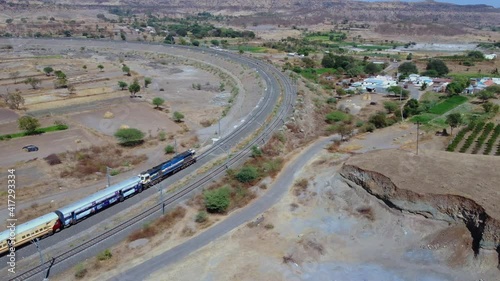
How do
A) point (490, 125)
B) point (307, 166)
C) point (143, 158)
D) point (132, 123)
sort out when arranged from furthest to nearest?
point (132, 123) → point (490, 125) → point (143, 158) → point (307, 166)

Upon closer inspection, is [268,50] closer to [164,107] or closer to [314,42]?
[314,42]

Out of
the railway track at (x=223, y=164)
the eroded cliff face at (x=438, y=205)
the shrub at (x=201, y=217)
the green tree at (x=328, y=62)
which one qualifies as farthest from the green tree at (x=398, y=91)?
the shrub at (x=201, y=217)

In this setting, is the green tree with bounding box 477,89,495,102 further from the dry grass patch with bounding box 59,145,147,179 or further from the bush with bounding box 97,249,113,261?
the bush with bounding box 97,249,113,261

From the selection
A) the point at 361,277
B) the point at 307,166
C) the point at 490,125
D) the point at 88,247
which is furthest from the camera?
the point at 490,125

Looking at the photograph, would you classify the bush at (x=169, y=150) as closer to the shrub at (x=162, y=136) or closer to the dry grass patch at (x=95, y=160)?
the dry grass patch at (x=95, y=160)

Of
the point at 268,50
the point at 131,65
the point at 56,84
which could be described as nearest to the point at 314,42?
the point at 268,50

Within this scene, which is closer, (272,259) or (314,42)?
(272,259)

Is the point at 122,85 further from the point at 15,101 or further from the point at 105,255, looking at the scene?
the point at 105,255
